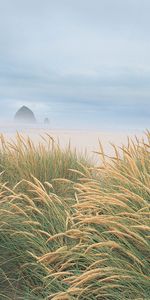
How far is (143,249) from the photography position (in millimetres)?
3119

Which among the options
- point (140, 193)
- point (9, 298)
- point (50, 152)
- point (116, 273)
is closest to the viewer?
point (116, 273)

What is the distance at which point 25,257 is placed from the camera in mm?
3586

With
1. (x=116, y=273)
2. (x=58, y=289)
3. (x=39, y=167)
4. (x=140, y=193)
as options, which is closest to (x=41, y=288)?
(x=58, y=289)

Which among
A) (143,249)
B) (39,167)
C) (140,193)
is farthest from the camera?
(39,167)

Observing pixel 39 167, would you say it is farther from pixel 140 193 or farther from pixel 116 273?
pixel 116 273

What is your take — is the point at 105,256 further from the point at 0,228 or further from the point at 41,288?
the point at 0,228

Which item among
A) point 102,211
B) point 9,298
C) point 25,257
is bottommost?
point 9,298

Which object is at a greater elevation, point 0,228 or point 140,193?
point 140,193

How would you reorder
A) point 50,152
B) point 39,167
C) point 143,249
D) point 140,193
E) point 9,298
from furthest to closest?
point 50,152
point 39,167
point 140,193
point 9,298
point 143,249

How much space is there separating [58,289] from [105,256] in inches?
15.6

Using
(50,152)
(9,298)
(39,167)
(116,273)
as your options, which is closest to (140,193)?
(116,273)

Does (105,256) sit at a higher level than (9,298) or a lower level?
higher

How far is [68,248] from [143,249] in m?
0.56

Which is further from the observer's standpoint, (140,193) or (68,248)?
(140,193)
